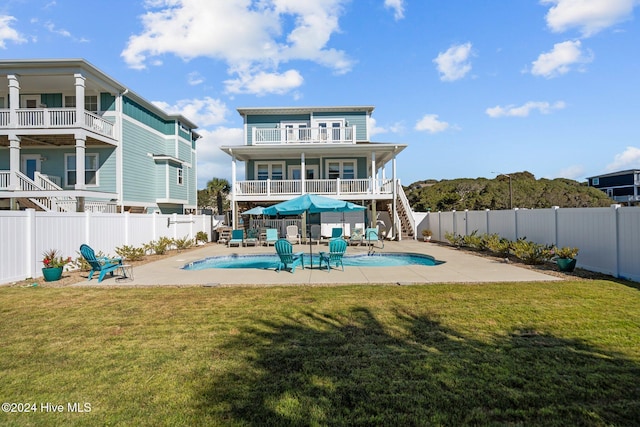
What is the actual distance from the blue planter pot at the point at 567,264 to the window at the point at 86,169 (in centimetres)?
2250

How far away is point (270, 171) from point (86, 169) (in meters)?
11.1

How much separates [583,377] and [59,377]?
17.8 feet

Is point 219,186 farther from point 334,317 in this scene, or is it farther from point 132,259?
point 334,317

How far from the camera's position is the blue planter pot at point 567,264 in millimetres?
10062

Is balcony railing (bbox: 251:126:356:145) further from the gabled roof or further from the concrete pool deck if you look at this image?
the concrete pool deck

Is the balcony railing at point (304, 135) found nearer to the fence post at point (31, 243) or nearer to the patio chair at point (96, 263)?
the patio chair at point (96, 263)

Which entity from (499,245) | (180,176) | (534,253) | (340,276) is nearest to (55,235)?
(340,276)

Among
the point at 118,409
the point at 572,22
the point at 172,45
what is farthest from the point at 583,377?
the point at 172,45

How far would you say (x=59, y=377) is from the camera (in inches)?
152

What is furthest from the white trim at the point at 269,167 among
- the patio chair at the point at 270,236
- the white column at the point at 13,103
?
the white column at the point at 13,103

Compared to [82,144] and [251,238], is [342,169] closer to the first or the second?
[251,238]

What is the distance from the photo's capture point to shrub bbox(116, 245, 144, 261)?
13719mm

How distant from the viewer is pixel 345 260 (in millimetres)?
Answer: 15391

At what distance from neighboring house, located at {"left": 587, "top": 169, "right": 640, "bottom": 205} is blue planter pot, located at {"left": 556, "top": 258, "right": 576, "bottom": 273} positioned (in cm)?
6955
